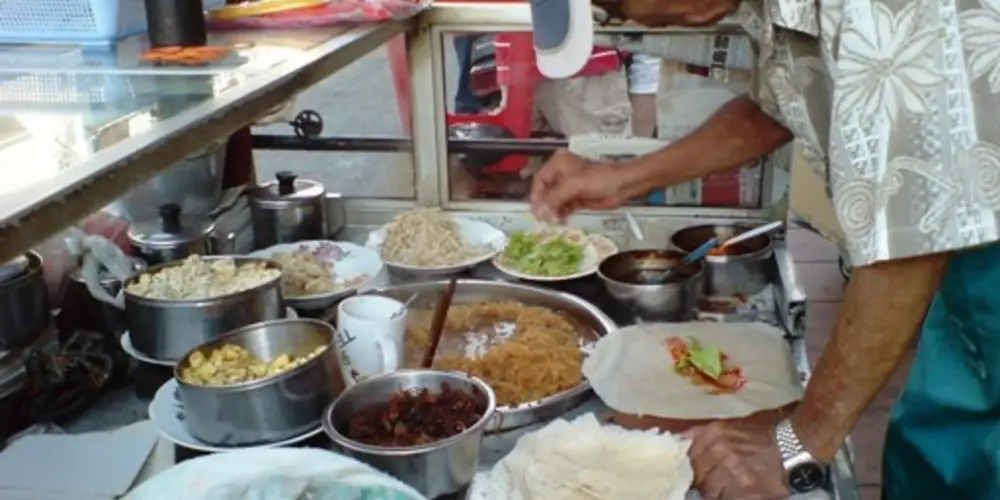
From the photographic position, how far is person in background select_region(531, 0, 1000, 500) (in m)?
1.08

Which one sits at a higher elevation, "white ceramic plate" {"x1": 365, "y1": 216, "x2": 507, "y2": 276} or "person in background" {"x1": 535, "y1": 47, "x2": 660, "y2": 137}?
"person in background" {"x1": 535, "y1": 47, "x2": 660, "y2": 137}

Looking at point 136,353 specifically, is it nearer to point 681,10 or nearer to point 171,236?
point 171,236

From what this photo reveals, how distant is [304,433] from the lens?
4.45 feet

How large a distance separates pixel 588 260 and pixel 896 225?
1020 mm

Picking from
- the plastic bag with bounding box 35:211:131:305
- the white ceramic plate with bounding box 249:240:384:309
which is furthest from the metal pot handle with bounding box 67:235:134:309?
the white ceramic plate with bounding box 249:240:384:309

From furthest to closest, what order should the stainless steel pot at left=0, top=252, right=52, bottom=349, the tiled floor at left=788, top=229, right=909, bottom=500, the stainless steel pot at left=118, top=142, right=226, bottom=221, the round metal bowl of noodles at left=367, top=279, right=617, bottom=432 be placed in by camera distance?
the tiled floor at left=788, top=229, right=909, bottom=500
the stainless steel pot at left=118, top=142, right=226, bottom=221
the round metal bowl of noodles at left=367, top=279, right=617, bottom=432
the stainless steel pot at left=0, top=252, right=52, bottom=349

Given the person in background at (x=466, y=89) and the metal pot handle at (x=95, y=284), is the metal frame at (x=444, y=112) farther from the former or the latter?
the metal pot handle at (x=95, y=284)

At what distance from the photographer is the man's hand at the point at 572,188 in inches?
72.6

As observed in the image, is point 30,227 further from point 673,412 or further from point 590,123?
point 590,123

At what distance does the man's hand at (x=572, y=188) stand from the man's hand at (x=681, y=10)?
41 cm

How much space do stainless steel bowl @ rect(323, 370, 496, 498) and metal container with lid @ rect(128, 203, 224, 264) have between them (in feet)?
1.94

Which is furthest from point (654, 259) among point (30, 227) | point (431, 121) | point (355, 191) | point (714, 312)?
point (30, 227)

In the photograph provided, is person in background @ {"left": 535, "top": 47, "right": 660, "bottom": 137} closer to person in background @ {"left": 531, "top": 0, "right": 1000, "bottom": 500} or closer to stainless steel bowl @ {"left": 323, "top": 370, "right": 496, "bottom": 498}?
person in background @ {"left": 531, "top": 0, "right": 1000, "bottom": 500}

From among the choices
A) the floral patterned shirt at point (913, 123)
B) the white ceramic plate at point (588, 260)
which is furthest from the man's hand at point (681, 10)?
the white ceramic plate at point (588, 260)
